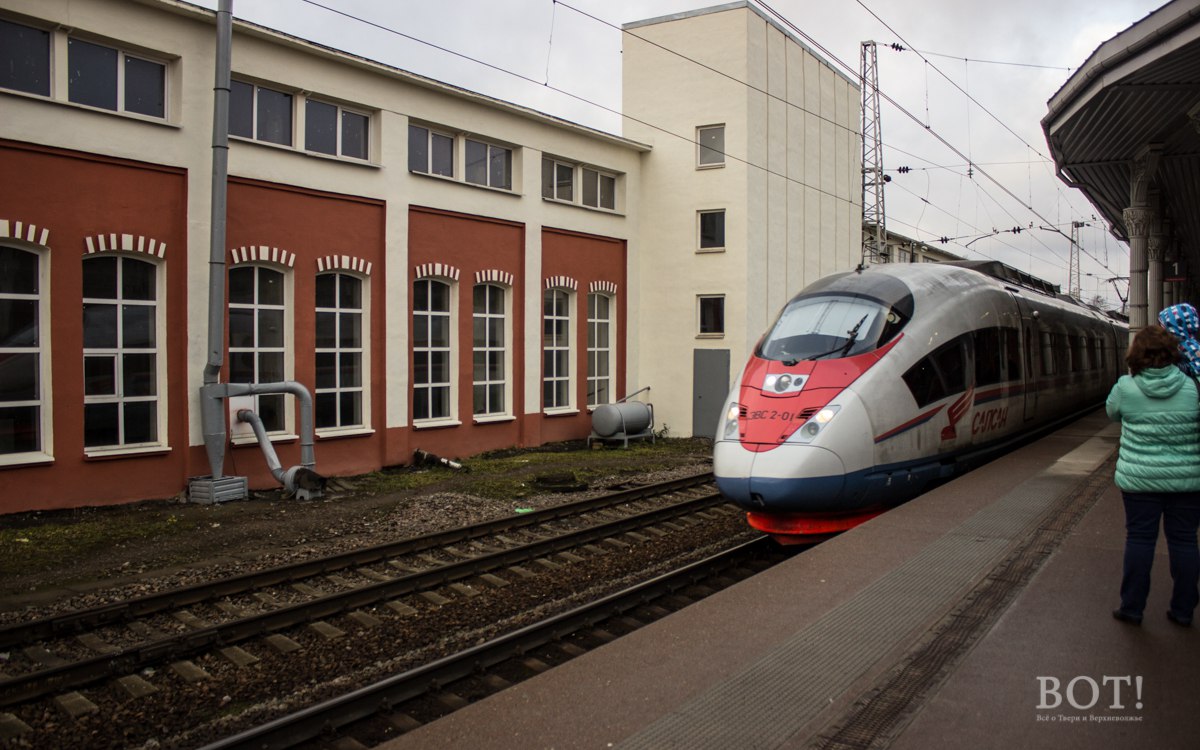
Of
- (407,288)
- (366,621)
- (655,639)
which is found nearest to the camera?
(655,639)

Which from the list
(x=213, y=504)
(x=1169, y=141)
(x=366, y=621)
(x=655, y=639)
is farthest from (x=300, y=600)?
(x=1169, y=141)

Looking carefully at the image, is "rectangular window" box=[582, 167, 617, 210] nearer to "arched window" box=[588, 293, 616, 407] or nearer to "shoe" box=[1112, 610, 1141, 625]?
"arched window" box=[588, 293, 616, 407]

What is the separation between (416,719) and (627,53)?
71.8 feet

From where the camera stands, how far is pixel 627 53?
2414 centimetres

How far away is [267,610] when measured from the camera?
7641 mm

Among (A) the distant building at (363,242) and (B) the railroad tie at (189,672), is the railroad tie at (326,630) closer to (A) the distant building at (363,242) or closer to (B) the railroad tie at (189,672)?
(B) the railroad tie at (189,672)

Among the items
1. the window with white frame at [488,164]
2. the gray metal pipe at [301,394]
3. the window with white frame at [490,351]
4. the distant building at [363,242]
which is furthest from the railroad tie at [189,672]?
the window with white frame at [488,164]

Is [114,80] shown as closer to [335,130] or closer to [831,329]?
[335,130]

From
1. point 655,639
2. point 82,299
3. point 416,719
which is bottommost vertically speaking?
point 416,719

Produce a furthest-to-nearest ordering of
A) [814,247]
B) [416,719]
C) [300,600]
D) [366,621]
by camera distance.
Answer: [814,247]
[300,600]
[366,621]
[416,719]

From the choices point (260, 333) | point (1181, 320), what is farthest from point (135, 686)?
point (260, 333)

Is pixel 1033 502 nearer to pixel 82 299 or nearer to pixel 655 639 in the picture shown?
pixel 655 639

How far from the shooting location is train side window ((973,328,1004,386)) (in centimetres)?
1038

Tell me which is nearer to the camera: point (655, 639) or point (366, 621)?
point (655, 639)
